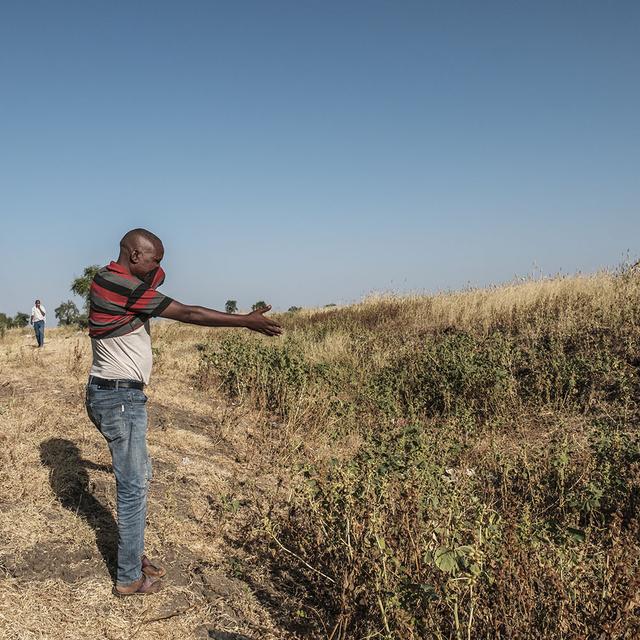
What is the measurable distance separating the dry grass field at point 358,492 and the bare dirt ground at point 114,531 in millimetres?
17

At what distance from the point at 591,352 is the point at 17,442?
7162 millimetres

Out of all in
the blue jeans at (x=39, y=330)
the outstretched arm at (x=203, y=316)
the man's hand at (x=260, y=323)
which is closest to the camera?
the outstretched arm at (x=203, y=316)

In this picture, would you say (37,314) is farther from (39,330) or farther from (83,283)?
(83,283)

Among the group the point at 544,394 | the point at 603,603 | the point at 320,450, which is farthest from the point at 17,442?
the point at 544,394

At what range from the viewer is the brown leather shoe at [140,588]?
340 centimetres

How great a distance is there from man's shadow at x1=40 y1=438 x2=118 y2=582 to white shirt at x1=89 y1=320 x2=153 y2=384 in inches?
52.2

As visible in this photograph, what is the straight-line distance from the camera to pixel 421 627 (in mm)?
2742

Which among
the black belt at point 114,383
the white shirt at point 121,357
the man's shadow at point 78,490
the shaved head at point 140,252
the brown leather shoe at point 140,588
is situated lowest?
the brown leather shoe at point 140,588

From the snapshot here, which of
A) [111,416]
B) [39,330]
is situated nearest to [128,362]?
[111,416]

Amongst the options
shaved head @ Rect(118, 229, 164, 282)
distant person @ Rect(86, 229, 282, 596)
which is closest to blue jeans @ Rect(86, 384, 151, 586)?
distant person @ Rect(86, 229, 282, 596)

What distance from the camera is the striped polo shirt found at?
3229 mm

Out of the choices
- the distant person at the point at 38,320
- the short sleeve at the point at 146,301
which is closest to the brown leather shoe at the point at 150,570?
the short sleeve at the point at 146,301

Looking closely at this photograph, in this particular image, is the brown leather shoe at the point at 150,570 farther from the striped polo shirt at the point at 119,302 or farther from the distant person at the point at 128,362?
the striped polo shirt at the point at 119,302

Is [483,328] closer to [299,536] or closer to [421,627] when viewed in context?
[299,536]
